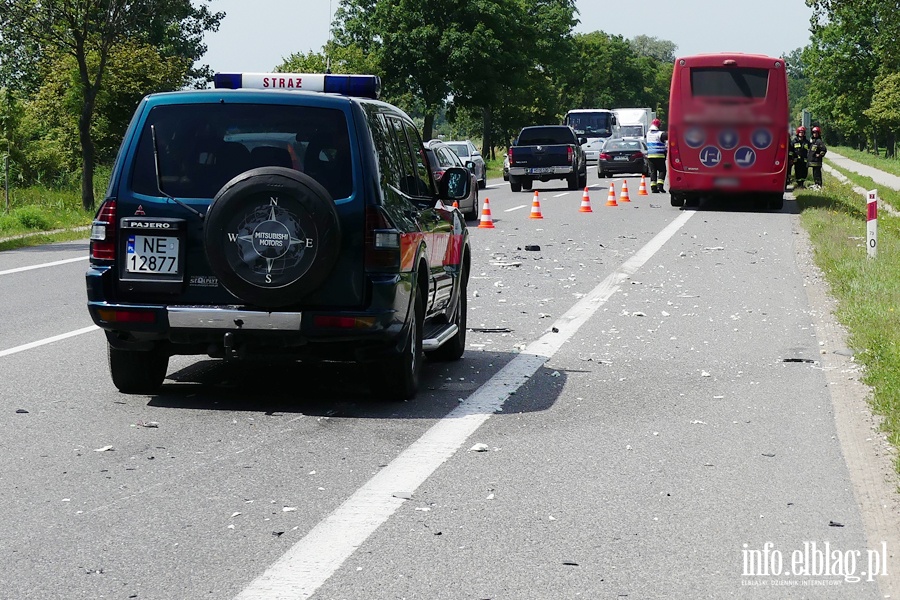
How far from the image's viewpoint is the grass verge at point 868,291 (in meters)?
8.50

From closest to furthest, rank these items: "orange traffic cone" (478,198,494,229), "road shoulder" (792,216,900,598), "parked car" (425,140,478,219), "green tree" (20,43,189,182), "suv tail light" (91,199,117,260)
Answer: "road shoulder" (792,216,900,598), "suv tail light" (91,199,117,260), "orange traffic cone" (478,198,494,229), "parked car" (425,140,478,219), "green tree" (20,43,189,182)

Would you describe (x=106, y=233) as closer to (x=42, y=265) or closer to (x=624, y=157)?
(x=42, y=265)

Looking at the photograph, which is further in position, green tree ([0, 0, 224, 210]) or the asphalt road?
green tree ([0, 0, 224, 210])

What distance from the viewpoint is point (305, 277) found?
773 cm

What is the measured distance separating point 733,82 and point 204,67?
5348 centimetres

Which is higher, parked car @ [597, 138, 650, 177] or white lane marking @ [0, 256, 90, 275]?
white lane marking @ [0, 256, 90, 275]

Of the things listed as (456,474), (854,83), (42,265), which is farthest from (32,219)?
(854,83)

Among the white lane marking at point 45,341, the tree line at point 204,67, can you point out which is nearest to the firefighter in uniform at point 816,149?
the tree line at point 204,67

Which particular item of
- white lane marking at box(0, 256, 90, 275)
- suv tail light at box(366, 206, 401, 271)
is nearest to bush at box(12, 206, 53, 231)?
white lane marking at box(0, 256, 90, 275)

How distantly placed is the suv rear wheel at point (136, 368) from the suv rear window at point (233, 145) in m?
1.08

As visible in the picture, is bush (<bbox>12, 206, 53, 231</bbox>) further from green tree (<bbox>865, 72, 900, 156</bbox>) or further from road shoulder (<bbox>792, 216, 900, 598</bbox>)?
green tree (<bbox>865, 72, 900, 156</bbox>)

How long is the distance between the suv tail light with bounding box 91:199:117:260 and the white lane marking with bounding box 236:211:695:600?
2.15 m

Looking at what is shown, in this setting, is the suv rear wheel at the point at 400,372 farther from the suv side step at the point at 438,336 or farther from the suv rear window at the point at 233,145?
the suv rear window at the point at 233,145

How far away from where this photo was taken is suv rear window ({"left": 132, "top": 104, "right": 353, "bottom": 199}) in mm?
7918
